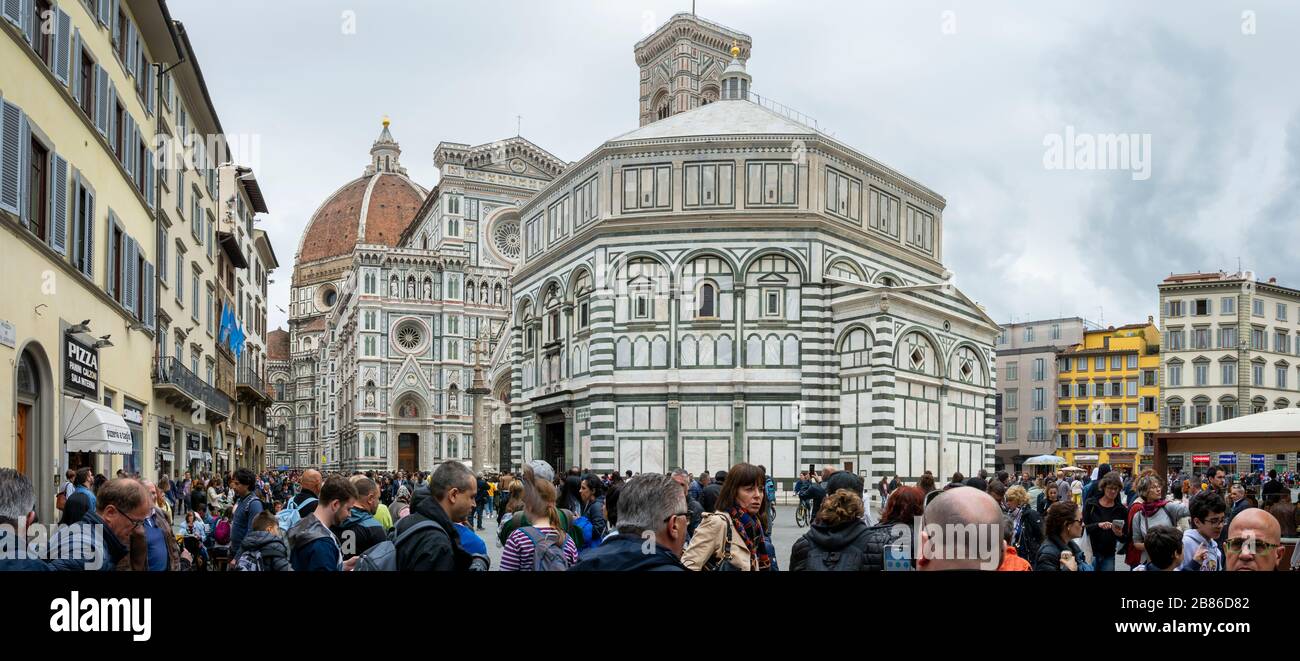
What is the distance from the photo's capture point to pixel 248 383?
55.7 meters

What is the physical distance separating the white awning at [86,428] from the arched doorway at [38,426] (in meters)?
0.77

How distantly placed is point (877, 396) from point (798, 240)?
6726 mm

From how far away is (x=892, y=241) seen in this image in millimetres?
50500

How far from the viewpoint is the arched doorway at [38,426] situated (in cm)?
1850

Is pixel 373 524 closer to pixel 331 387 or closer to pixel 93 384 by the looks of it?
pixel 93 384

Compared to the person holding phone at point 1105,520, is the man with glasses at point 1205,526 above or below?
above

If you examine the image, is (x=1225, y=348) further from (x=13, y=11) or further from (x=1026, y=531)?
(x=13, y=11)

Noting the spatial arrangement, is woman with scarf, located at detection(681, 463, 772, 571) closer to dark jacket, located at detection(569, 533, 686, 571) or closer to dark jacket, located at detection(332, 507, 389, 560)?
dark jacket, located at detection(569, 533, 686, 571)

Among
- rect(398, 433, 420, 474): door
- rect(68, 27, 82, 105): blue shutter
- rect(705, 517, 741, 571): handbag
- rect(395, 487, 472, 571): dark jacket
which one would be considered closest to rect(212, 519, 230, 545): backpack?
rect(395, 487, 472, 571): dark jacket

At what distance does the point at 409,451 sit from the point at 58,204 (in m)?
72.6

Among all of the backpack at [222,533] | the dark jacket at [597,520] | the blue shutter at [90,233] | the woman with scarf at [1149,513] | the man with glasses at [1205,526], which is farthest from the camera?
the blue shutter at [90,233]

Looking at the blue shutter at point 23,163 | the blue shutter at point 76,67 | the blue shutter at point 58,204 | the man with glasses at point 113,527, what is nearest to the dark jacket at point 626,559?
the man with glasses at point 113,527

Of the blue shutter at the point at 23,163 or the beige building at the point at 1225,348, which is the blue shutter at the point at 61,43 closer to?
the blue shutter at the point at 23,163
